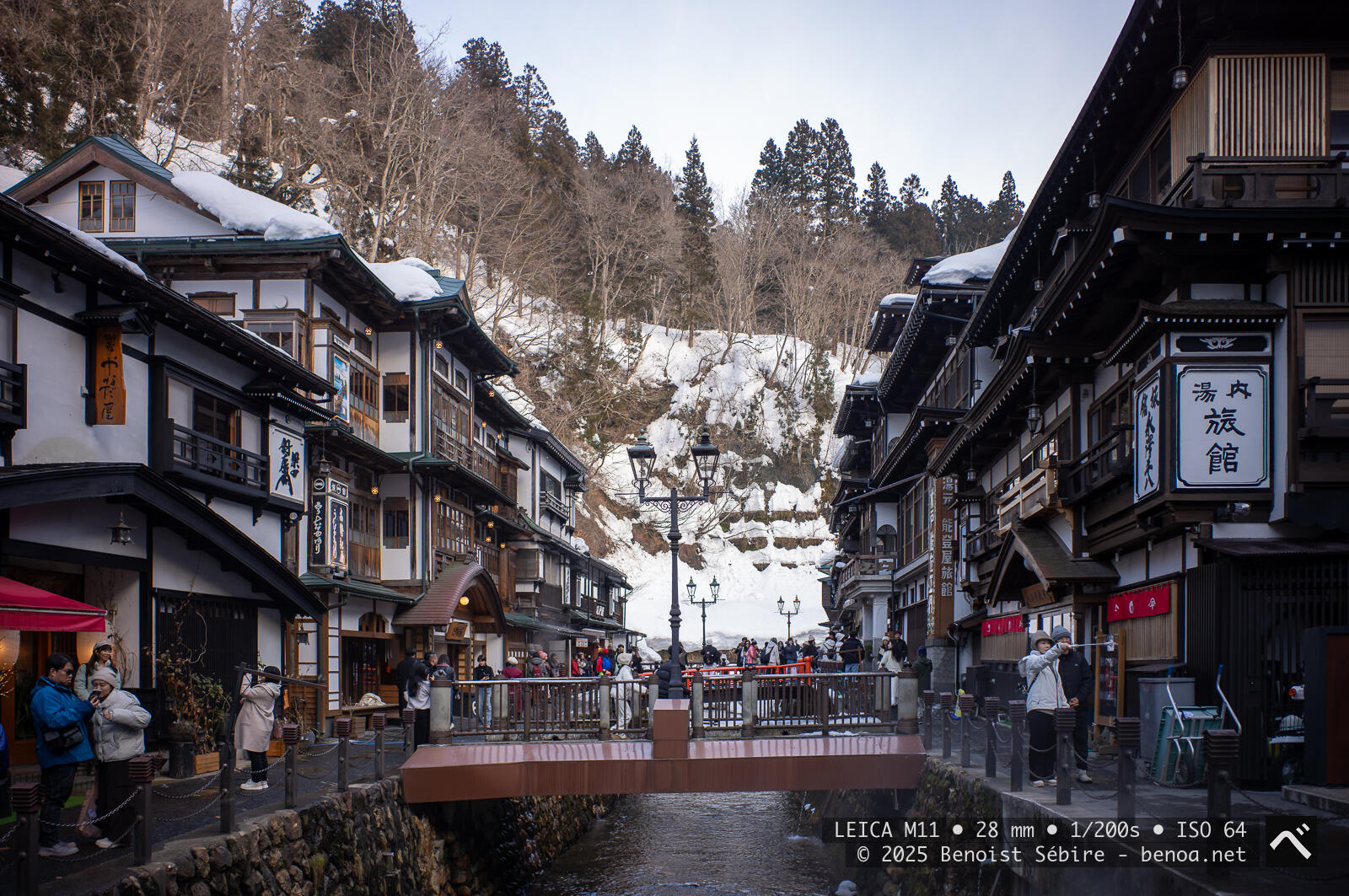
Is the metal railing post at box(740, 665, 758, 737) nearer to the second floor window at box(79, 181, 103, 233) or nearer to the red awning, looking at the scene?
the red awning

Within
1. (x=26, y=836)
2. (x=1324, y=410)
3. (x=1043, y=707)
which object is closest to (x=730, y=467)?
(x=1324, y=410)

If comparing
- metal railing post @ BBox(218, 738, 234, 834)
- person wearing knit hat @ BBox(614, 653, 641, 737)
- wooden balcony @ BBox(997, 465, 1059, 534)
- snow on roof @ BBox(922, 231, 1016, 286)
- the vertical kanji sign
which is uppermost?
snow on roof @ BBox(922, 231, 1016, 286)

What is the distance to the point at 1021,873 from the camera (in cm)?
986

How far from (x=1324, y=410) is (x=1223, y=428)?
1.04m

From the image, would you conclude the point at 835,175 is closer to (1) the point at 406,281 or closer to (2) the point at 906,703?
(1) the point at 406,281

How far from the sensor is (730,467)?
74.9 meters

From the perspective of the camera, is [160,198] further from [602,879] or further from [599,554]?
[599,554]

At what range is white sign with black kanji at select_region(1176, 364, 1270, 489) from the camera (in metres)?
12.5

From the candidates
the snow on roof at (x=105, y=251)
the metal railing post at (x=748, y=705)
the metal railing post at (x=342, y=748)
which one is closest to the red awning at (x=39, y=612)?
the metal railing post at (x=342, y=748)

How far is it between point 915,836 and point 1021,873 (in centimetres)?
391

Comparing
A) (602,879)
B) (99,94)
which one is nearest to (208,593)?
(602,879)

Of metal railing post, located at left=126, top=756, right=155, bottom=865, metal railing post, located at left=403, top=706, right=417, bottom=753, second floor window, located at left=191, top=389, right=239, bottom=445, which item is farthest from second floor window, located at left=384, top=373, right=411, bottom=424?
metal railing post, located at left=126, top=756, right=155, bottom=865

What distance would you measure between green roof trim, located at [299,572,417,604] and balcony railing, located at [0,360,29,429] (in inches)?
378

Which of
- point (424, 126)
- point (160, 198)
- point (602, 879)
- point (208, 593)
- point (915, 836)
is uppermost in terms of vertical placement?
point (424, 126)
